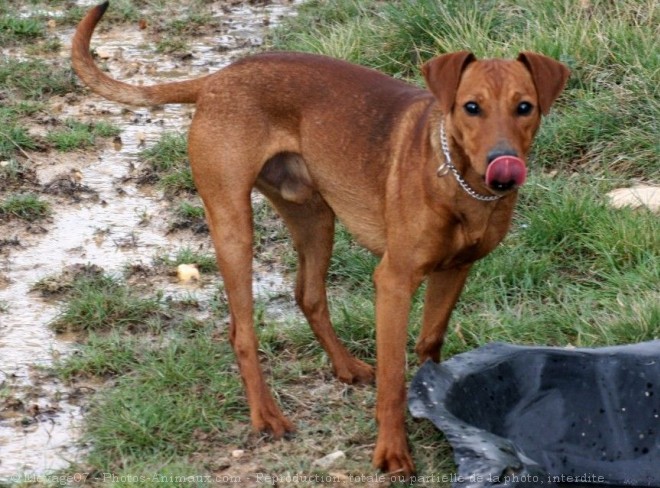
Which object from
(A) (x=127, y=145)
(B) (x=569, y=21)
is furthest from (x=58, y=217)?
(B) (x=569, y=21)

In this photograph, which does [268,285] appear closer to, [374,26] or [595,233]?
[595,233]

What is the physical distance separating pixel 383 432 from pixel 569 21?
3.99m

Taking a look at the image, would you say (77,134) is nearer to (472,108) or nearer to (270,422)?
(270,422)

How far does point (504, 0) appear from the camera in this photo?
8406mm

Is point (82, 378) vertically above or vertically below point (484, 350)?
below

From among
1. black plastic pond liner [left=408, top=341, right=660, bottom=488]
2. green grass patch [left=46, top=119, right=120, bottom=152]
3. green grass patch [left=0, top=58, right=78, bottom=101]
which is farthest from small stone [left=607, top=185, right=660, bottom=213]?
green grass patch [left=0, top=58, right=78, bottom=101]

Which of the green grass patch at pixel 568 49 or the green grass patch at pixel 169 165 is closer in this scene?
the green grass patch at pixel 568 49

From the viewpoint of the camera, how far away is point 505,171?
4145 millimetres

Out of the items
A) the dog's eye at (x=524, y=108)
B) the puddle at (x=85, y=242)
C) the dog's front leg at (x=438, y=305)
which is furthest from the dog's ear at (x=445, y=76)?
the puddle at (x=85, y=242)

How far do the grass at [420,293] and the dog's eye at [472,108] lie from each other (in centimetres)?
127

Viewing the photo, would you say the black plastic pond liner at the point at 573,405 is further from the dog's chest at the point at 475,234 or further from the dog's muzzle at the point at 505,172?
the dog's muzzle at the point at 505,172

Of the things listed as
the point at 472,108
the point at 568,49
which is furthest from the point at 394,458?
the point at 568,49

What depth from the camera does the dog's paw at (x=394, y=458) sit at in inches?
179

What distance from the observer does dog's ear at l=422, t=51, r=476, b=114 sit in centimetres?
445
